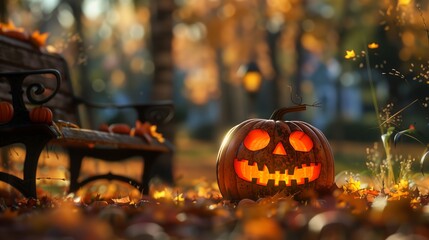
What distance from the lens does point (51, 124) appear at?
161 inches

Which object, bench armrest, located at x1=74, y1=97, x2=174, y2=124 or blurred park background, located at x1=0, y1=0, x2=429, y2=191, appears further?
blurred park background, located at x1=0, y1=0, x2=429, y2=191

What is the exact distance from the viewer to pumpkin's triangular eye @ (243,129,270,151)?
4355 millimetres

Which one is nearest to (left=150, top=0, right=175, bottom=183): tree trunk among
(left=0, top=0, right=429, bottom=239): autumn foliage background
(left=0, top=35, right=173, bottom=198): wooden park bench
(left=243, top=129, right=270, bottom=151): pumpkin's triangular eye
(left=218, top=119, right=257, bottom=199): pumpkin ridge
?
(left=0, top=0, right=429, bottom=239): autumn foliage background

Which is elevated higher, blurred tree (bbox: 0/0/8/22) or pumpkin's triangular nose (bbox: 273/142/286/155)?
blurred tree (bbox: 0/0/8/22)

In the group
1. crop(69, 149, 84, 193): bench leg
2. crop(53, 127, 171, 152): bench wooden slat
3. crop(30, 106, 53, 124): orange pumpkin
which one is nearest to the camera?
crop(30, 106, 53, 124): orange pumpkin

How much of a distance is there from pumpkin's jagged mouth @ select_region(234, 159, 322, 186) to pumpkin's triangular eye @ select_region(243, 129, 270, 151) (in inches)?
4.3

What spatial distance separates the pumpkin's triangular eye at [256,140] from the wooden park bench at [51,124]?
3.76 ft

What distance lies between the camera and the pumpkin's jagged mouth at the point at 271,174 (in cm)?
432

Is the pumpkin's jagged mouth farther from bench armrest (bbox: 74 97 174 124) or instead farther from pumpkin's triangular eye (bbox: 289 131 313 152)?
bench armrest (bbox: 74 97 174 124)

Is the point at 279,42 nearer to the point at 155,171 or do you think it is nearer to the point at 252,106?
the point at 252,106

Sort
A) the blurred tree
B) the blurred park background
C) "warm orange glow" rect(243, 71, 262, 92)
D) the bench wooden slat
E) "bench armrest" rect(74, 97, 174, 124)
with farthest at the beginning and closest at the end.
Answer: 1. the blurred park background
2. "warm orange glow" rect(243, 71, 262, 92)
3. the blurred tree
4. "bench armrest" rect(74, 97, 174, 124)
5. the bench wooden slat

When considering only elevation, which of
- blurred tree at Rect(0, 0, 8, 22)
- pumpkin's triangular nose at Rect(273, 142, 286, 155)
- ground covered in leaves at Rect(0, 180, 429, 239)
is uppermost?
blurred tree at Rect(0, 0, 8, 22)

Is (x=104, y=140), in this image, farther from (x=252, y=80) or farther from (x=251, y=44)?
(x=251, y=44)

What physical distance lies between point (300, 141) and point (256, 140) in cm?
31
